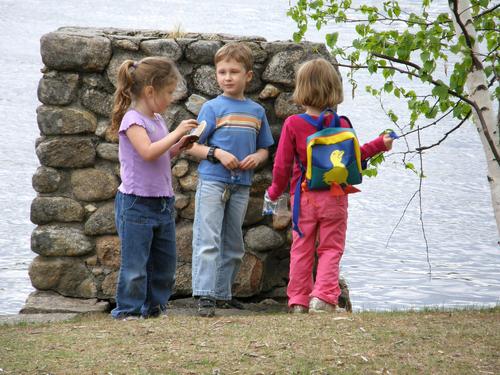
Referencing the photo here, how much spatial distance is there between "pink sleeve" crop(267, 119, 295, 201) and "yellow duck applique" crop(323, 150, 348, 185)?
266 mm

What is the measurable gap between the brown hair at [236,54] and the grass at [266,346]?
4.89 feet

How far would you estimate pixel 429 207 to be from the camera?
9.53m

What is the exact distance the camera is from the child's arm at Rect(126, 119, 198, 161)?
4.81 m

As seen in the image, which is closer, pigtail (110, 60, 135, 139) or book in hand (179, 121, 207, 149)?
book in hand (179, 121, 207, 149)

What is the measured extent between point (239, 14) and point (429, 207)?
16.9 ft

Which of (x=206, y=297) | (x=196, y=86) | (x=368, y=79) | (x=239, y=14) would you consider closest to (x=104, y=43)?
(x=196, y=86)

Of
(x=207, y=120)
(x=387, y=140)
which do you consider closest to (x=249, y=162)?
(x=207, y=120)

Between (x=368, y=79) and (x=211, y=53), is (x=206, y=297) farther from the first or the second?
(x=368, y=79)

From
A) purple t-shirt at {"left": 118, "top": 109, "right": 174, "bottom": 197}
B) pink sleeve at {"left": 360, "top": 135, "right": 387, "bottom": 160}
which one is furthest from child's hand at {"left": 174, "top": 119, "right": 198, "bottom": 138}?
pink sleeve at {"left": 360, "top": 135, "right": 387, "bottom": 160}

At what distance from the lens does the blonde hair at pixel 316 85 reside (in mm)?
5211

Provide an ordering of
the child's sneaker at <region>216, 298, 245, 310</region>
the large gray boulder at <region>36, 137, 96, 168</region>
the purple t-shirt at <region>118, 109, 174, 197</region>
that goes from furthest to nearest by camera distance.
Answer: the large gray boulder at <region>36, 137, 96, 168</region>, the child's sneaker at <region>216, 298, 245, 310</region>, the purple t-shirt at <region>118, 109, 174, 197</region>

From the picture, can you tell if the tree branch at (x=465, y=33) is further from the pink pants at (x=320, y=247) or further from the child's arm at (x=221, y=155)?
the child's arm at (x=221, y=155)

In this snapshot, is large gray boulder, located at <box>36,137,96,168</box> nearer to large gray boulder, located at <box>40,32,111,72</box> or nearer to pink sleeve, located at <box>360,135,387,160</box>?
large gray boulder, located at <box>40,32,111,72</box>

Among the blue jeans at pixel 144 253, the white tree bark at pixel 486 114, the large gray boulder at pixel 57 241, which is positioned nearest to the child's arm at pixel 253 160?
the blue jeans at pixel 144 253
